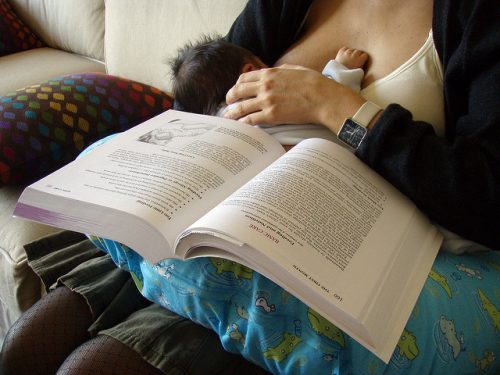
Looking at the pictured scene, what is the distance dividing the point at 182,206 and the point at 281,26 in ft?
1.78

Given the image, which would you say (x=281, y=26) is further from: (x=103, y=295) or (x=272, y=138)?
(x=103, y=295)

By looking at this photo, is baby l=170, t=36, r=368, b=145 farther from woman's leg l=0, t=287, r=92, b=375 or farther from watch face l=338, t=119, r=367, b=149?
woman's leg l=0, t=287, r=92, b=375

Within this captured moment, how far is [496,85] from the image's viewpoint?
22.6 inches

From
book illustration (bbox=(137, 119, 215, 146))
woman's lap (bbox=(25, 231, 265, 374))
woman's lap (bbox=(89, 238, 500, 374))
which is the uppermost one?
book illustration (bbox=(137, 119, 215, 146))

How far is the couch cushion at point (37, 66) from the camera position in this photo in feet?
4.95

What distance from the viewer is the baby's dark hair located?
0.86m

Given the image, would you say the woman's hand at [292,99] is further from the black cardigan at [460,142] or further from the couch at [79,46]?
the couch at [79,46]

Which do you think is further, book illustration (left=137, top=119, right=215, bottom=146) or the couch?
the couch

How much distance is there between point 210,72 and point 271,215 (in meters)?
0.48

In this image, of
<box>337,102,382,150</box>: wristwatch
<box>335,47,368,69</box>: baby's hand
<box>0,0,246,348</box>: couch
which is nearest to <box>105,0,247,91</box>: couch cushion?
<box>0,0,246,348</box>: couch

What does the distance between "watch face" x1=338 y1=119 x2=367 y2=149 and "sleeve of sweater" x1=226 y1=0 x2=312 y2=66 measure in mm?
391

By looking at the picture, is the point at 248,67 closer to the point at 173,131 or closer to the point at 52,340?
the point at 173,131

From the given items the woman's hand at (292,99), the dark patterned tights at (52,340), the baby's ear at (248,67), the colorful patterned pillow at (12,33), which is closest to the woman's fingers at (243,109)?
the woman's hand at (292,99)

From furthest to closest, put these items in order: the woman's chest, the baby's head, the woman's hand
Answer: the baby's head < the woman's chest < the woman's hand
